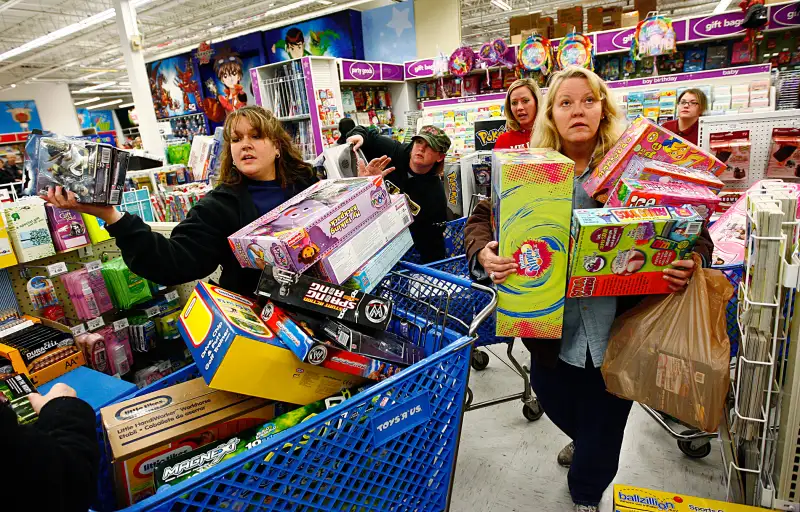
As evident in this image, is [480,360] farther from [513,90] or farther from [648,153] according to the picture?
[648,153]

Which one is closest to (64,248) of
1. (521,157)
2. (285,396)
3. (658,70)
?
(285,396)

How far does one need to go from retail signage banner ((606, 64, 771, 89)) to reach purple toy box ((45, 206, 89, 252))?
221 inches

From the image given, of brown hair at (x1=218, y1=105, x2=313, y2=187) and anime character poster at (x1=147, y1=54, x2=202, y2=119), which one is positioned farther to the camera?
anime character poster at (x1=147, y1=54, x2=202, y2=119)

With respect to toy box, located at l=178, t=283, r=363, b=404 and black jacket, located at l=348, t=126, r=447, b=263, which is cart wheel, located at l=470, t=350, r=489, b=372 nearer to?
black jacket, located at l=348, t=126, r=447, b=263

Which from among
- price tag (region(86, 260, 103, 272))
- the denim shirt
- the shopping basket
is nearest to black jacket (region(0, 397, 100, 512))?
the shopping basket

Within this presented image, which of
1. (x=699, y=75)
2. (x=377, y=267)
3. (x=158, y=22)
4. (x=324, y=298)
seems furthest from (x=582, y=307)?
(x=158, y=22)

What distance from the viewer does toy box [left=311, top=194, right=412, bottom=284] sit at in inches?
49.7

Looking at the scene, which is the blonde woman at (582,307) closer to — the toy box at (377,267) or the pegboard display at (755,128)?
the toy box at (377,267)

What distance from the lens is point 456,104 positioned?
6410 mm

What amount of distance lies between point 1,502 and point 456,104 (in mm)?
6341

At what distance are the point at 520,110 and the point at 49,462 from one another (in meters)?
3.11

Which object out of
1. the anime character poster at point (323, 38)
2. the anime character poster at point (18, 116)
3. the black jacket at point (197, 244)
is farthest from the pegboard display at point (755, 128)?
the anime character poster at point (18, 116)

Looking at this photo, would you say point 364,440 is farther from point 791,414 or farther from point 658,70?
point 658,70

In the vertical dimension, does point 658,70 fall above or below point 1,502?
above
